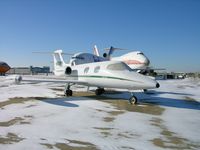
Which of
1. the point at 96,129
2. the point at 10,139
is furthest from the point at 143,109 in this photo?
the point at 10,139

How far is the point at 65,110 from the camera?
11.6m

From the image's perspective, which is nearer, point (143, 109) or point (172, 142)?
point (172, 142)

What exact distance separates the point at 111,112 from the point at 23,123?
428 cm

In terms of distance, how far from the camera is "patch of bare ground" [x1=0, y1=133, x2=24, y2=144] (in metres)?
6.43

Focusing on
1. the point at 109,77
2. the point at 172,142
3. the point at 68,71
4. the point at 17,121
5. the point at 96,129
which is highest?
the point at 68,71

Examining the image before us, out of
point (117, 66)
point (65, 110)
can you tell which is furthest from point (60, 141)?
point (117, 66)

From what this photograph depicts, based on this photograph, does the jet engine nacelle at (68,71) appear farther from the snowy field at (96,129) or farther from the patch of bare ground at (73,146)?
the patch of bare ground at (73,146)

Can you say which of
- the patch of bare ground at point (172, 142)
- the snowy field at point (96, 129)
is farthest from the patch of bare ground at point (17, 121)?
the patch of bare ground at point (172, 142)

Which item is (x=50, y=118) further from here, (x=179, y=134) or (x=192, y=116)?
(x=192, y=116)

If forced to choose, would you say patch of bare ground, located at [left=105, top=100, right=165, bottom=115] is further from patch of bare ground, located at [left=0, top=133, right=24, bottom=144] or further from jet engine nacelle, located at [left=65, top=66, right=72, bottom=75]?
jet engine nacelle, located at [left=65, top=66, right=72, bottom=75]

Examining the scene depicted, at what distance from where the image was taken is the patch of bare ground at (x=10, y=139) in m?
6.43

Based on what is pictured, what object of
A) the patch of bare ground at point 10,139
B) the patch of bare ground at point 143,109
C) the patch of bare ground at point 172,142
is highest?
the patch of bare ground at point 143,109

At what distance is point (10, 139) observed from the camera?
6645 millimetres

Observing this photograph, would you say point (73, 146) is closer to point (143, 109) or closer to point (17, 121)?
point (17, 121)
